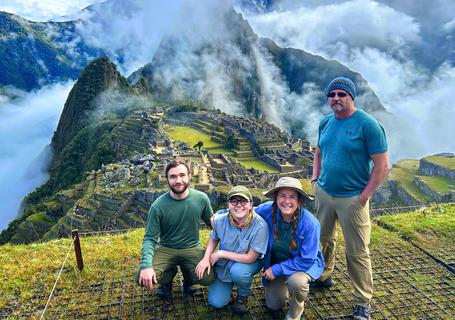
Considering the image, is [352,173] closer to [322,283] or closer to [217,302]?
[322,283]

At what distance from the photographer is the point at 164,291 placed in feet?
12.2

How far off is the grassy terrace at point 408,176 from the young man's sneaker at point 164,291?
33361mm

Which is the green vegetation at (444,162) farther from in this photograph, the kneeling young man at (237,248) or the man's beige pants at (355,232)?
the kneeling young man at (237,248)

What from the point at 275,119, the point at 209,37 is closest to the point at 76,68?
the point at 209,37

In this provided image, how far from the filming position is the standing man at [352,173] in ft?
10.3

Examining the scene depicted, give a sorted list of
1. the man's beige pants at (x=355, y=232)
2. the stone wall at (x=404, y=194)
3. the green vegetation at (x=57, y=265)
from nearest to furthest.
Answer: the man's beige pants at (x=355, y=232), the green vegetation at (x=57, y=265), the stone wall at (x=404, y=194)

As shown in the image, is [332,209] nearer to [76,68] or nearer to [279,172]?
[279,172]

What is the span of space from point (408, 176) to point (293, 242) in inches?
1676

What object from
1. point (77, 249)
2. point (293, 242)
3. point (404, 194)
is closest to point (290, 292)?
point (293, 242)

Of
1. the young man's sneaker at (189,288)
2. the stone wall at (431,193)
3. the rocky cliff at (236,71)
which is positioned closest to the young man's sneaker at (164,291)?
the young man's sneaker at (189,288)

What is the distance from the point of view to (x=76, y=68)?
459 feet

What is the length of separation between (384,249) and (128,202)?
15324 millimetres

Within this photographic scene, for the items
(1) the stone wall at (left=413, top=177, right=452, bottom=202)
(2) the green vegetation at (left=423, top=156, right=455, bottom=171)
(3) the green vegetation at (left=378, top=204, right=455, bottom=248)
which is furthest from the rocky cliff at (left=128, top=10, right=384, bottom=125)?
(3) the green vegetation at (left=378, top=204, right=455, bottom=248)

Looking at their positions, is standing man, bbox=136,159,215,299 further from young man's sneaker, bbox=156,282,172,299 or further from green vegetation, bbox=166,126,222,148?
green vegetation, bbox=166,126,222,148
